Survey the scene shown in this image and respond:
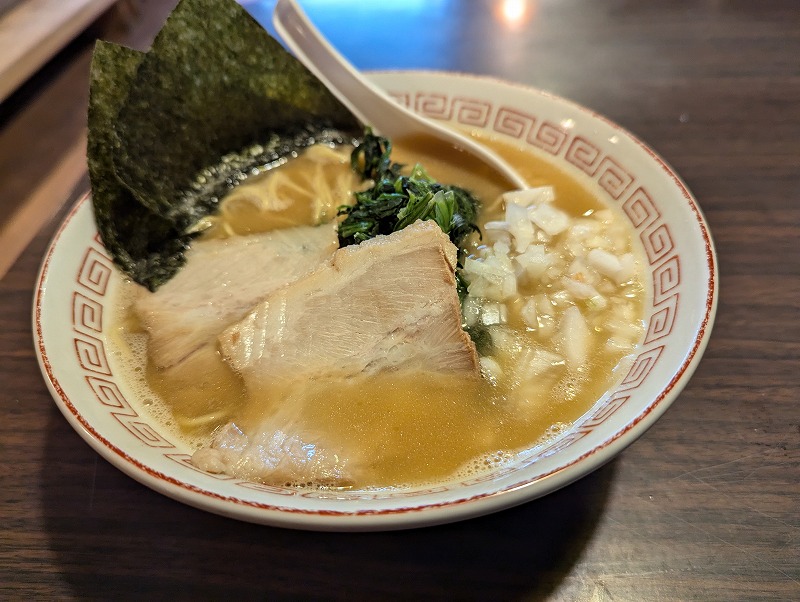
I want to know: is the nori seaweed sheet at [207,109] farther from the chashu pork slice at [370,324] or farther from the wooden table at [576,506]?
the chashu pork slice at [370,324]

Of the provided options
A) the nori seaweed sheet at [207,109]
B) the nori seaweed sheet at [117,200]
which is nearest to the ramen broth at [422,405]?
the nori seaweed sheet at [117,200]

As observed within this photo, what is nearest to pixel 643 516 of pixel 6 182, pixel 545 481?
pixel 545 481

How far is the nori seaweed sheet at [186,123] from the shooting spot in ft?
5.57

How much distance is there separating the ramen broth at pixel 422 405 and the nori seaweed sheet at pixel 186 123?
36 cm

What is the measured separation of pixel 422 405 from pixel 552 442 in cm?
31

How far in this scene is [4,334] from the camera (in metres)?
1.70

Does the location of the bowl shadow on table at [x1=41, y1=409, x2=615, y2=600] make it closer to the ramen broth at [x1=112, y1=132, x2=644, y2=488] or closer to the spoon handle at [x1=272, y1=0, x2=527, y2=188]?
the ramen broth at [x1=112, y1=132, x2=644, y2=488]

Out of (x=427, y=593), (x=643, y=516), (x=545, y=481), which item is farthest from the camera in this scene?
(x=643, y=516)

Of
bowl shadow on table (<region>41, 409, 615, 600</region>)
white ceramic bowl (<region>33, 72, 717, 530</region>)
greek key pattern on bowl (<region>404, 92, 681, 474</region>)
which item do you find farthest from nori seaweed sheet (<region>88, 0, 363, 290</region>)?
bowl shadow on table (<region>41, 409, 615, 600</region>)

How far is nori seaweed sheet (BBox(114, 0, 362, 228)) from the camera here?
1812mm

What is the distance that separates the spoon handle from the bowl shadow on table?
4.42ft

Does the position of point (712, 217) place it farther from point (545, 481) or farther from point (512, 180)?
point (545, 481)

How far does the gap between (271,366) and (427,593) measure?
615 millimetres

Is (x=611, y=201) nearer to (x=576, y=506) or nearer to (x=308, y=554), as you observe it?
(x=576, y=506)
